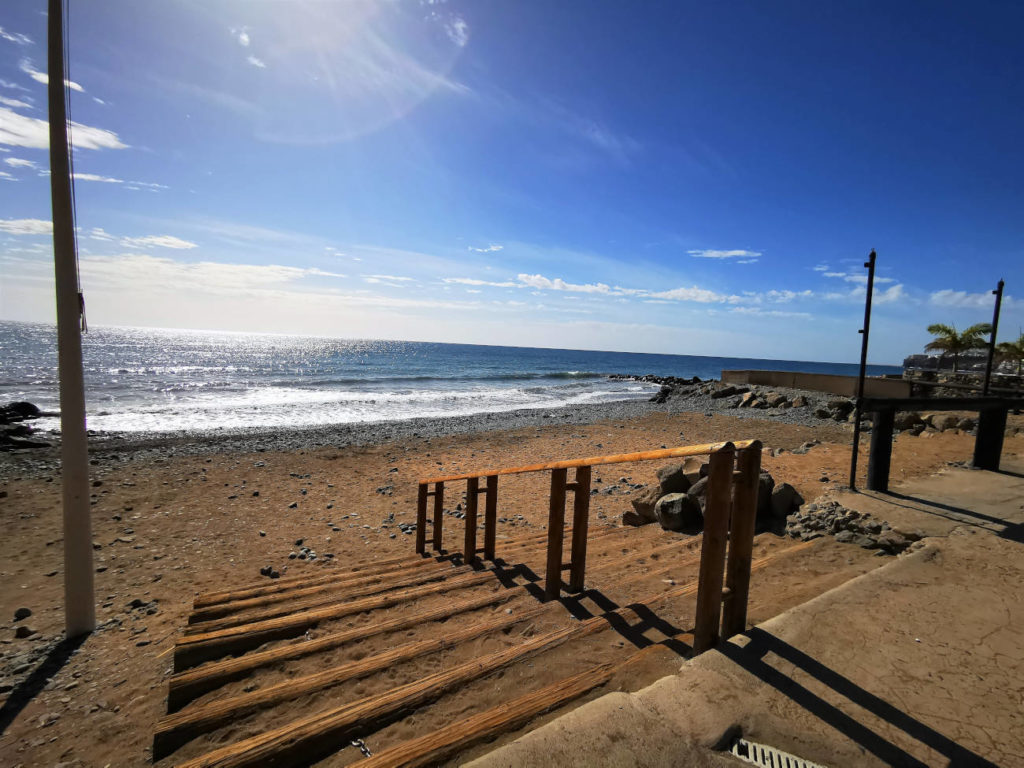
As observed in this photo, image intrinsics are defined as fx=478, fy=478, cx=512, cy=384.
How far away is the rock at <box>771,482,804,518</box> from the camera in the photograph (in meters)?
5.73

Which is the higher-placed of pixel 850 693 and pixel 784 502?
pixel 850 693

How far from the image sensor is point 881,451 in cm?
594

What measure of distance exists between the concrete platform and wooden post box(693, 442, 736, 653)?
117 mm

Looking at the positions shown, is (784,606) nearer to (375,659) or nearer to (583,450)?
(375,659)

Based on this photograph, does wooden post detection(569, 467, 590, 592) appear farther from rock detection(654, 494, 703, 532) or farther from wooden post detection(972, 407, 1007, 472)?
wooden post detection(972, 407, 1007, 472)

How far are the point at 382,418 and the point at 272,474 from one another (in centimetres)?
1054

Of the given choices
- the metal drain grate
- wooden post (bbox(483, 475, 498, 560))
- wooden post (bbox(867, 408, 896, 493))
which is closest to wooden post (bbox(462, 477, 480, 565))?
wooden post (bbox(483, 475, 498, 560))

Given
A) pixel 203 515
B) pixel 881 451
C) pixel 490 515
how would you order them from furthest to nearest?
1. pixel 203 515
2. pixel 881 451
3. pixel 490 515

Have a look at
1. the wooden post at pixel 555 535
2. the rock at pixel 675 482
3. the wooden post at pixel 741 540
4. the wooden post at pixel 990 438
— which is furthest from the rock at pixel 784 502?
the wooden post at pixel 990 438

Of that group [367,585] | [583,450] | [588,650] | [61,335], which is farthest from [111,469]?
[588,650]

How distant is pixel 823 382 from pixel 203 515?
29.0m

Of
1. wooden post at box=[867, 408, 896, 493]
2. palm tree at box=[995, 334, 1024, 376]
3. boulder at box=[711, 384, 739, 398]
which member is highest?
palm tree at box=[995, 334, 1024, 376]

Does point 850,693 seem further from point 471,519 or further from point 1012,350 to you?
point 1012,350

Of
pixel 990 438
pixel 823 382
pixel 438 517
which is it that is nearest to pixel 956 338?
pixel 823 382
